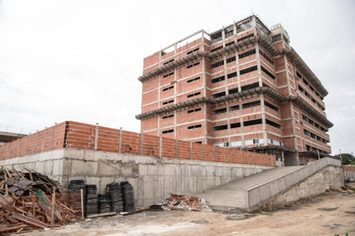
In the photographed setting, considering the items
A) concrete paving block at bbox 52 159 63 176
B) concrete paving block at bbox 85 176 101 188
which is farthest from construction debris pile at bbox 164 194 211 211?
concrete paving block at bbox 52 159 63 176

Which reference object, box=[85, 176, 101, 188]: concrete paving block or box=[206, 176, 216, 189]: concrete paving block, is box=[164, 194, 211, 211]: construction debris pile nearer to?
box=[85, 176, 101, 188]: concrete paving block

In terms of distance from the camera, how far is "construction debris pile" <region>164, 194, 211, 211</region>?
1502cm

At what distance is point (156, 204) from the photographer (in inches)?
623

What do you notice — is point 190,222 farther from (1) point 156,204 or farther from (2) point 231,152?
(2) point 231,152

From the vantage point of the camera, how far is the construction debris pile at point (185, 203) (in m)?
15.0

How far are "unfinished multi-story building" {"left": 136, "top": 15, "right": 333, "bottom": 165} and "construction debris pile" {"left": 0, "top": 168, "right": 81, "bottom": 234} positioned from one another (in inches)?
1328

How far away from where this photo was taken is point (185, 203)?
51.2 feet

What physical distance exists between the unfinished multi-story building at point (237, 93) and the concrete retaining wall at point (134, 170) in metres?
22.5

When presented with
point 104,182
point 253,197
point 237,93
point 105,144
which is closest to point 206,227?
point 253,197

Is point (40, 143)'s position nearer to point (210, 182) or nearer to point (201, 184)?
point (201, 184)

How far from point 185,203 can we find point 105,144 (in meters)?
5.89

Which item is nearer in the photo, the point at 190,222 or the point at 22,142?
the point at 190,222

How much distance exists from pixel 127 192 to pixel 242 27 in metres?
45.3

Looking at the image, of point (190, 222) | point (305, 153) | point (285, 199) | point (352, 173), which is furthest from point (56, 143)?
point (352, 173)
